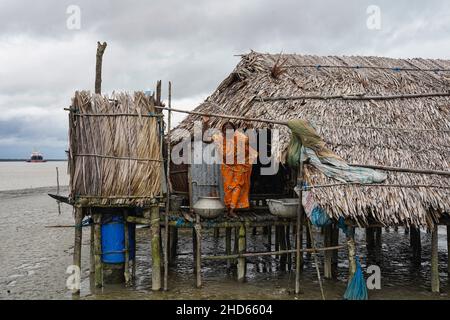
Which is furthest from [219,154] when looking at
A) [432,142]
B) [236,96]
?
[432,142]

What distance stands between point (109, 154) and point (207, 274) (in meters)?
3.85

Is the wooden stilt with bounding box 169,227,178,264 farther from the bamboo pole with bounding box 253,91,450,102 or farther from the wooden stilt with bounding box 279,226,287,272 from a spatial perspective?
the bamboo pole with bounding box 253,91,450,102

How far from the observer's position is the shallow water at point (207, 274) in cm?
977

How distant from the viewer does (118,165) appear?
30.7 feet

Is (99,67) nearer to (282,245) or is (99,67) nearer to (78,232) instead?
(78,232)

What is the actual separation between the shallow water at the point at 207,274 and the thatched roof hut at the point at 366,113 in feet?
6.90

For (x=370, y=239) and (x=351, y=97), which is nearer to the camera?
(x=351, y=97)

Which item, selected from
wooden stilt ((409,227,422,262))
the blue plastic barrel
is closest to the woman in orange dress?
the blue plastic barrel

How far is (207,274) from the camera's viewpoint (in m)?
11.2

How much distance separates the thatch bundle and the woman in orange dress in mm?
1549

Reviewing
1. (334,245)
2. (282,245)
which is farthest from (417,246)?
(282,245)

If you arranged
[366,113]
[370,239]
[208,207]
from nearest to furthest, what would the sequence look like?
1. [208,207]
2. [366,113]
3. [370,239]

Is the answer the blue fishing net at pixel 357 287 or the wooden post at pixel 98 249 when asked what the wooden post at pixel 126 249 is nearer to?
the wooden post at pixel 98 249

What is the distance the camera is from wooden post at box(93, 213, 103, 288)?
384 inches
